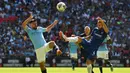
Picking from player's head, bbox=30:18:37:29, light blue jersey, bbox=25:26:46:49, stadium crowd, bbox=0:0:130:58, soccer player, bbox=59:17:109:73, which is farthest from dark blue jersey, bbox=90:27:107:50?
stadium crowd, bbox=0:0:130:58

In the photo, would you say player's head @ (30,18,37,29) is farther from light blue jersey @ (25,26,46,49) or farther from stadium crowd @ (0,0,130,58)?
stadium crowd @ (0,0,130,58)

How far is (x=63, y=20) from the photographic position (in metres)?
42.9

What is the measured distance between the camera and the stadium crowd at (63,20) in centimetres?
3866

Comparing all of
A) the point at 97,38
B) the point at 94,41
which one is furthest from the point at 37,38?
the point at 97,38

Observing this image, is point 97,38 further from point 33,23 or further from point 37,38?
point 33,23

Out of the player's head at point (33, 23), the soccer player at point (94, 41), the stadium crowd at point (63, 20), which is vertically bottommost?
the soccer player at point (94, 41)

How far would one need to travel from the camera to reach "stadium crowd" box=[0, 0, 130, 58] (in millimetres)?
38656

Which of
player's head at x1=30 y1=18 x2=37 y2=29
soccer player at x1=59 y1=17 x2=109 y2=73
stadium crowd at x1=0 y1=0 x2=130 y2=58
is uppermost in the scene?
stadium crowd at x1=0 y1=0 x2=130 y2=58

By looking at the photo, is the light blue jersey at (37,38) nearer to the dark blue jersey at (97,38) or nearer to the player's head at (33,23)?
the player's head at (33,23)

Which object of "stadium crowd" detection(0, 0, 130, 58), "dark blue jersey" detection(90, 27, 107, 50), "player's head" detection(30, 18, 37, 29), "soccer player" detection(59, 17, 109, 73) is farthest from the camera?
"stadium crowd" detection(0, 0, 130, 58)

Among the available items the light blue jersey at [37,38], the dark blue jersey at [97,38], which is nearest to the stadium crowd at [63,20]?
the dark blue jersey at [97,38]

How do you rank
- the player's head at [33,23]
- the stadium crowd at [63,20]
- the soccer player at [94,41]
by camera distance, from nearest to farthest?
the player's head at [33,23]
the soccer player at [94,41]
the stadium crowd at [63,20]

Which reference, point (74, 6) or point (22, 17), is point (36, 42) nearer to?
point (22, 17)

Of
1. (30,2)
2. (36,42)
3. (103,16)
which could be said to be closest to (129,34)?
(103,16)
